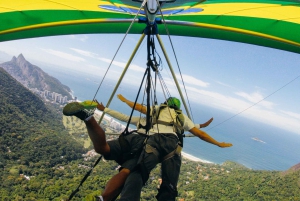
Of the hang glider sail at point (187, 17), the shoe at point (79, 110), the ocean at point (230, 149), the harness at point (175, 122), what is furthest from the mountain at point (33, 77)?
the shoe at point (79, 110)

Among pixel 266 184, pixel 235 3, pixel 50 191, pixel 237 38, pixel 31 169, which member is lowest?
pixel 31 169

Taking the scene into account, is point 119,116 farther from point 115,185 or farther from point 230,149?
point 230,149

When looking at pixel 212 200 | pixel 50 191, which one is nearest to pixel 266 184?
pixel 212 200

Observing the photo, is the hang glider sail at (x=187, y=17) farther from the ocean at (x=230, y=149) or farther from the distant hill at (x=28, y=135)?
the distant hill at (x=28, y=135)

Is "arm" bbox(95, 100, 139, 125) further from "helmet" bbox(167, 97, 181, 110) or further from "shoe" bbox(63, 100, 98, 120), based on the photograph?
"shoe" bbox(63, 100, 98, 120)

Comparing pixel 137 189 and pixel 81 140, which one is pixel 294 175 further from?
pixel 137 189

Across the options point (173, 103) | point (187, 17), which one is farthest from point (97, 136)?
point (187, 17)

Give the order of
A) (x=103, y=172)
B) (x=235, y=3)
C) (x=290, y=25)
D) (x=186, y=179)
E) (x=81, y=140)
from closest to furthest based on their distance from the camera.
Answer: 1. (x=235, y=3)
2. (x=290, y=25)
3. (x=103, y=172)
4. (x=186, y=179)
5. (x=81, y=140)

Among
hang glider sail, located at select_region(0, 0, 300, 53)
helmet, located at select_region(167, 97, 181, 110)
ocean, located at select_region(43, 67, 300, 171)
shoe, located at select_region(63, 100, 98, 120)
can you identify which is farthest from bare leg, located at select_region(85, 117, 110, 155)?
ocean, located at select_region(43, 67, 300, 171)
